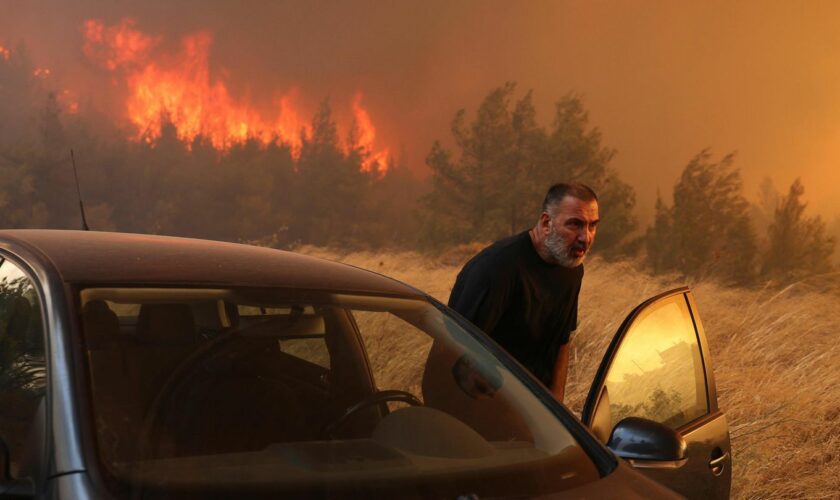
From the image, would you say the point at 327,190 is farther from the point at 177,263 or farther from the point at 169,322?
the point at 169,322

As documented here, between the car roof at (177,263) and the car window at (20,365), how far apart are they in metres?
0.09

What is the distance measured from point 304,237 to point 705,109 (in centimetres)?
2428

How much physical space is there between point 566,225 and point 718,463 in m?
1.23

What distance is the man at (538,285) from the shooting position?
374 centimetres

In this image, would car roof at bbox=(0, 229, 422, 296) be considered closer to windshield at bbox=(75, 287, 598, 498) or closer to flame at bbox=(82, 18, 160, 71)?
windshield at bbox=(75, 287, 598, 498)

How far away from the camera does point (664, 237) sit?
21.0m

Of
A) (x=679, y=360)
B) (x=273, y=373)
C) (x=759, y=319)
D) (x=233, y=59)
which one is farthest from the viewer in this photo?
(x=233, y=59)

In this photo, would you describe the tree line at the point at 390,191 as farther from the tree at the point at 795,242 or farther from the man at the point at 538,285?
the man at the point at 538,285

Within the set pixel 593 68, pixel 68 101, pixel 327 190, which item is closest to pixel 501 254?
pixel 593 68

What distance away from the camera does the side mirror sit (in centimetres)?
225

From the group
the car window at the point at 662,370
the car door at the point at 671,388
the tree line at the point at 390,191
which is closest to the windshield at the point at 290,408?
the car door at the point at 671,388

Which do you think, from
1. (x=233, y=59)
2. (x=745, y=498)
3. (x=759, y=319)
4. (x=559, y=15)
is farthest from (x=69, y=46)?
(x=745, y=498)

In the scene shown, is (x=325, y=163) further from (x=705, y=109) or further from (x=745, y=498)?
(x=745, y=498)

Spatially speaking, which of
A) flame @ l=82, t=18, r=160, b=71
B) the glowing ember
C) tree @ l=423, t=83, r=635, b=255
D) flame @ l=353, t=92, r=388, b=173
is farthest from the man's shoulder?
the glowing ember
